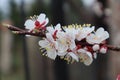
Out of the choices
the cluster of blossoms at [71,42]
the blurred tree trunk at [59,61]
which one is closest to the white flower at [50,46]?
the cluster of blossoms at [71,42]

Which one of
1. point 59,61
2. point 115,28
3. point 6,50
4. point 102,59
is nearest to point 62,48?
point 59,61

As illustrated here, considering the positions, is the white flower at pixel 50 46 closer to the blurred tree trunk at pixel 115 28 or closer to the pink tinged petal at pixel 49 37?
the pink tinged petal at pixel 49 37

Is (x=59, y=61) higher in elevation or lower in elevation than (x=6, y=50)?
Answer: lower

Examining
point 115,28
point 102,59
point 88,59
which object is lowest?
point 88,59

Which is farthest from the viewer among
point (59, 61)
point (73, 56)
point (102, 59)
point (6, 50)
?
point (6, 50)

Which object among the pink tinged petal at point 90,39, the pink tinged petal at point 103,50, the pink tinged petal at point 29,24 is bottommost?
the pink tinged petal at point 103,50

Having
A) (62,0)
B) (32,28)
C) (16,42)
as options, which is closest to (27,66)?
(62,0)

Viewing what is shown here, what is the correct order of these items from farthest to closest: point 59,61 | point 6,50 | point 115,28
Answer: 1. point 6,50
2. point 115,28
3. point 59,61

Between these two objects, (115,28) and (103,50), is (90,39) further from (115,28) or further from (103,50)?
(115,28)
